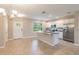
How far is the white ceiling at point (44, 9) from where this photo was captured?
2.81 meters

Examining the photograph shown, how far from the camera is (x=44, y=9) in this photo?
298cm

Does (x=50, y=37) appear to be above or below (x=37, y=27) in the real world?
below

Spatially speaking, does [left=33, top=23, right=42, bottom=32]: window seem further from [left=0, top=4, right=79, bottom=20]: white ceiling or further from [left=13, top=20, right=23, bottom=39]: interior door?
[left=13, top=20, right=23, bottom=39]: interior door

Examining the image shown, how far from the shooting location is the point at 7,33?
3043 mm

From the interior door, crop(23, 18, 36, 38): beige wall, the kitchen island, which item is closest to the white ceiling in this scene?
crop(23, 18, 36, 38): beige wall

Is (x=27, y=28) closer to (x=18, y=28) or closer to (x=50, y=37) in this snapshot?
(x=18, y=28)

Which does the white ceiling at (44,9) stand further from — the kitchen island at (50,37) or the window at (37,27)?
the kitchen island at (50,37)

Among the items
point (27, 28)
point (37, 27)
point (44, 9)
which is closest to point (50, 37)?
point (37, 27)

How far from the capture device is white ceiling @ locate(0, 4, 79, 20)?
2814 mm

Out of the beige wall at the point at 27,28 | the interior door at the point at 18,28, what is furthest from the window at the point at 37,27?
the interior door at the point at 18,28
